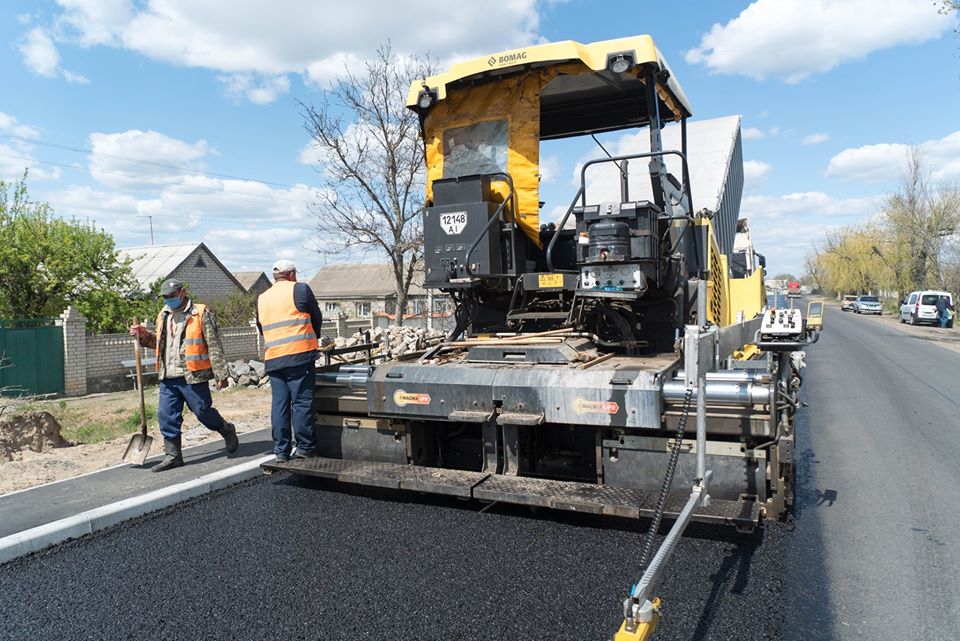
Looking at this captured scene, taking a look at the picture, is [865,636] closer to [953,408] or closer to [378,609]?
[378,609]

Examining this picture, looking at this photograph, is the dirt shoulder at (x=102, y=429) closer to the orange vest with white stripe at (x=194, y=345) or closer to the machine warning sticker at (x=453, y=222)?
the orange vest with white stripe at (x=194, y=345)

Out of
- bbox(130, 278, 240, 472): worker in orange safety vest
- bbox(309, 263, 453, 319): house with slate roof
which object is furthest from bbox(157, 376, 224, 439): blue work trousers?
bbox(309, 263, 453, 319): house with slate roof

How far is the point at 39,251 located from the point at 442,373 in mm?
17039

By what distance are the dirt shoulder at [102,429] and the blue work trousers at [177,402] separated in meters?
0.76

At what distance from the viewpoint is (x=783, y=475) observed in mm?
3730

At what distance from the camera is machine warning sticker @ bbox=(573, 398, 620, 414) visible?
3755 millimetres

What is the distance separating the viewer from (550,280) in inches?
184

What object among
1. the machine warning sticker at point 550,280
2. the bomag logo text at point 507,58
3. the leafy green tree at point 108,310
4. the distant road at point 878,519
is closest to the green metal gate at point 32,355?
the leafy green tree at point 108,310

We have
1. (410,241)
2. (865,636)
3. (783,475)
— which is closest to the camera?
(865,636)

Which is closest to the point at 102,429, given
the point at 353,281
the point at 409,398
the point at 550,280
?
the point at 409,398

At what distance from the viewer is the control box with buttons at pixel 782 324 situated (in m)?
6.08

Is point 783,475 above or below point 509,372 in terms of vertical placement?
below

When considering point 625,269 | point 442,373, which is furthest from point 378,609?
point 625,269

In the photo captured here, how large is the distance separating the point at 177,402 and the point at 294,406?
4.58ft
